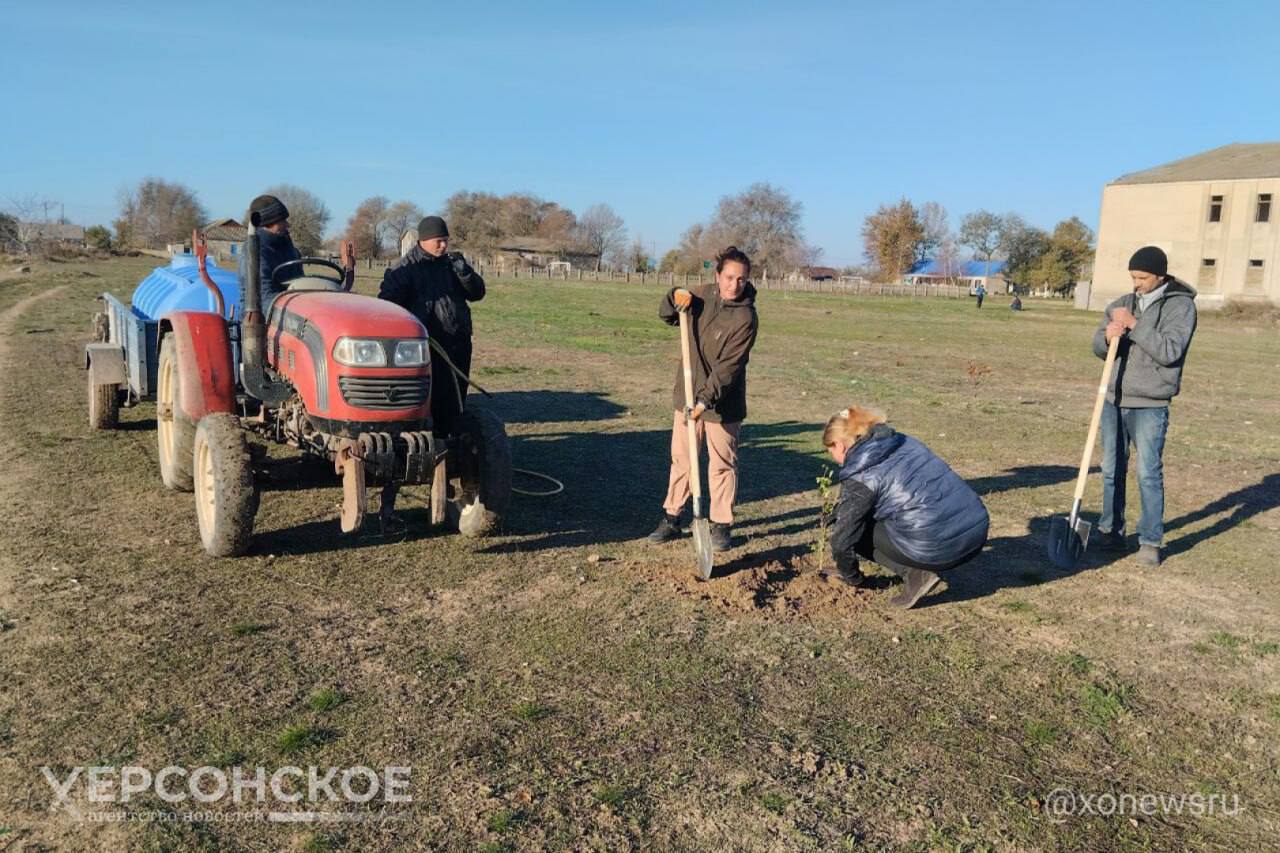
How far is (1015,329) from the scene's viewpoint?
32719 millimetres

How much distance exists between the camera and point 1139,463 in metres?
6.28

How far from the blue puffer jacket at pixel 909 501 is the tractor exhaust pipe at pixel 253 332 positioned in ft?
11.7

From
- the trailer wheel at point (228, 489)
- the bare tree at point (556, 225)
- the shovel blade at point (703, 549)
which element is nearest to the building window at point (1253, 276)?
the shovel blade at point (703, 549)

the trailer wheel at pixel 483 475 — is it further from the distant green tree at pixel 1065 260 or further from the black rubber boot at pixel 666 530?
the distant green tree at pixel 1065 260

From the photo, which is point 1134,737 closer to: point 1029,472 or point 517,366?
point 1029,472

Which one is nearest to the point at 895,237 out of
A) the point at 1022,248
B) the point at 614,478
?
the point at 1022,248

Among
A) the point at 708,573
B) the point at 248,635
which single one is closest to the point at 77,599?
the point at 248,635

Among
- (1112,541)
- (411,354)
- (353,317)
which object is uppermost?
(353,317)

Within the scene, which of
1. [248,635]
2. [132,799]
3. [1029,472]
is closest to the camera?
[132,799]

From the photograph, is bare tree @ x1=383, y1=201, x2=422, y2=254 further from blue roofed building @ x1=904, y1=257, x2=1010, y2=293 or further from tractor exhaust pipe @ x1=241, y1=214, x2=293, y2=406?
tractor exhaust pipe @ x1=241, y1=214, x2=293, y2=406

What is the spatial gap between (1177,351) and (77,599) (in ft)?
21.9

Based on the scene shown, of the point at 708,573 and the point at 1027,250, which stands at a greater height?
the point at 1027,250

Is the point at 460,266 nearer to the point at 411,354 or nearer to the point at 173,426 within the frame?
the point at 411,354

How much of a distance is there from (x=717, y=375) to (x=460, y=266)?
2.01 metres
